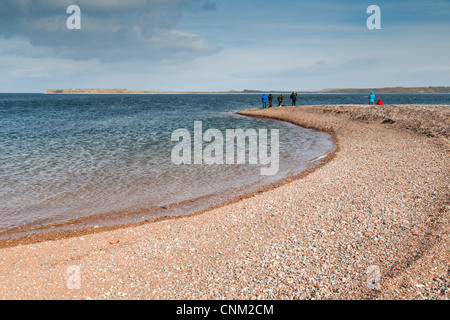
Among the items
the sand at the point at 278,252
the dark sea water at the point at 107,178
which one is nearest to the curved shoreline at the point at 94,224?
the dark sea water at the point at 107,178

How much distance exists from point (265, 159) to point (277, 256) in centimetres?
1321

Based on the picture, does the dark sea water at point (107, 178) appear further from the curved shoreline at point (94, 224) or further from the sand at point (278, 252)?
the sand at point (278, 252)

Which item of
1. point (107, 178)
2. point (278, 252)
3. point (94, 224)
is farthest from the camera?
point (107, 178)

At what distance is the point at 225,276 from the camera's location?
691cm

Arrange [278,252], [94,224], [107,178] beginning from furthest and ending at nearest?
[107,178] → [94,224] → [278,252]

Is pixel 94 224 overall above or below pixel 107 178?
below

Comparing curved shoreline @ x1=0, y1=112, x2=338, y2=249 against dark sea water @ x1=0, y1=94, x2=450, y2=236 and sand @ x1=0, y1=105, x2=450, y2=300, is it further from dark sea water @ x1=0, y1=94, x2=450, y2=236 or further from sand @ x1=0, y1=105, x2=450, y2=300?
sand @ x1=0, y1=105, x2=450, y2=300

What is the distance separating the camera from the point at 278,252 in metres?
7.81

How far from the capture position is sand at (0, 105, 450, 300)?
644 cm

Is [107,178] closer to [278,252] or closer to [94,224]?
[94,224]

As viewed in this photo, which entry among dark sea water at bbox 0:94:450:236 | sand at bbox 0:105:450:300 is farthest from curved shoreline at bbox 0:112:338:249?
sand at bbox 0:105:450:300

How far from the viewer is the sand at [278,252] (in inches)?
254

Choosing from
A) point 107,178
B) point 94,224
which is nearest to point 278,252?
point 94,224
